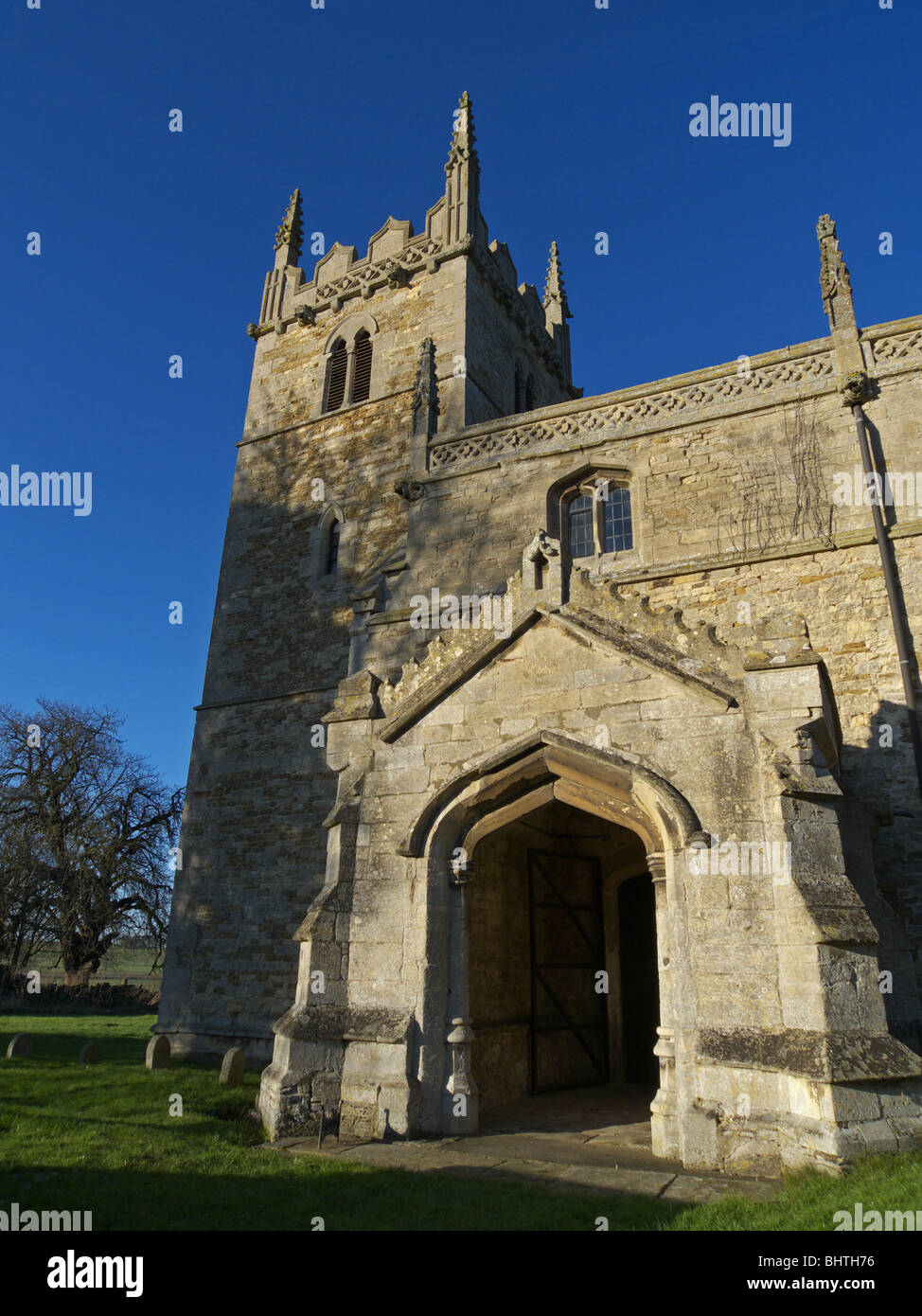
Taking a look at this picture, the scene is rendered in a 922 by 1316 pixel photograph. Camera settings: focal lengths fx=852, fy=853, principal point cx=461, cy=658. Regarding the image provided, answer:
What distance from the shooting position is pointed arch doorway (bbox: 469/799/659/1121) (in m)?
9.42

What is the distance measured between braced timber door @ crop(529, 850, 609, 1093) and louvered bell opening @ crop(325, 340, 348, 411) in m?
13.4

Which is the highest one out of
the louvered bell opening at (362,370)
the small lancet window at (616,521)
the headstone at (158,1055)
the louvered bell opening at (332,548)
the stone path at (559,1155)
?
the louvered bell opening at (362,370)

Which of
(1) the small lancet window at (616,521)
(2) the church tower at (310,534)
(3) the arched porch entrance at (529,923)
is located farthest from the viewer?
(2) the church tower at (310,534)

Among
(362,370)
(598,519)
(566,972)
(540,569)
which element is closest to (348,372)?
(362,370)

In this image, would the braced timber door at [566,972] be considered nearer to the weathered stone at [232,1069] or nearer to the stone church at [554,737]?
the stone church at [554,737]

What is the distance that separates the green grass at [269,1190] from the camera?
204 inches

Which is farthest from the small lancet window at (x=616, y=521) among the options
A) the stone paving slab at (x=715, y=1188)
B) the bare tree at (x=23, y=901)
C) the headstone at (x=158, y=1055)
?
the bare tree at (x=23, y=901)

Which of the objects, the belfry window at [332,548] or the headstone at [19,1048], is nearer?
the headstone at [19,1048]

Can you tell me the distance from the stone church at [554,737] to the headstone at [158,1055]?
2.59m

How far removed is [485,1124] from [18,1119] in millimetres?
4453

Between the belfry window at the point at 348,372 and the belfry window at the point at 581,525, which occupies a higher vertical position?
the belfry window at the point at 348,372

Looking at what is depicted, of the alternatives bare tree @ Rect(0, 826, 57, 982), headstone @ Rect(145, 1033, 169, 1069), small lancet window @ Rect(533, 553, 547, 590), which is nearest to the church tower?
headstone @ Rect(145, 1033, 169, 1069)

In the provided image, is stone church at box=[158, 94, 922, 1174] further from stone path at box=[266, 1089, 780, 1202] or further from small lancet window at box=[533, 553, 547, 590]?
stone path at box=[266, 1089, 780, 1202]

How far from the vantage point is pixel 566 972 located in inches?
432
